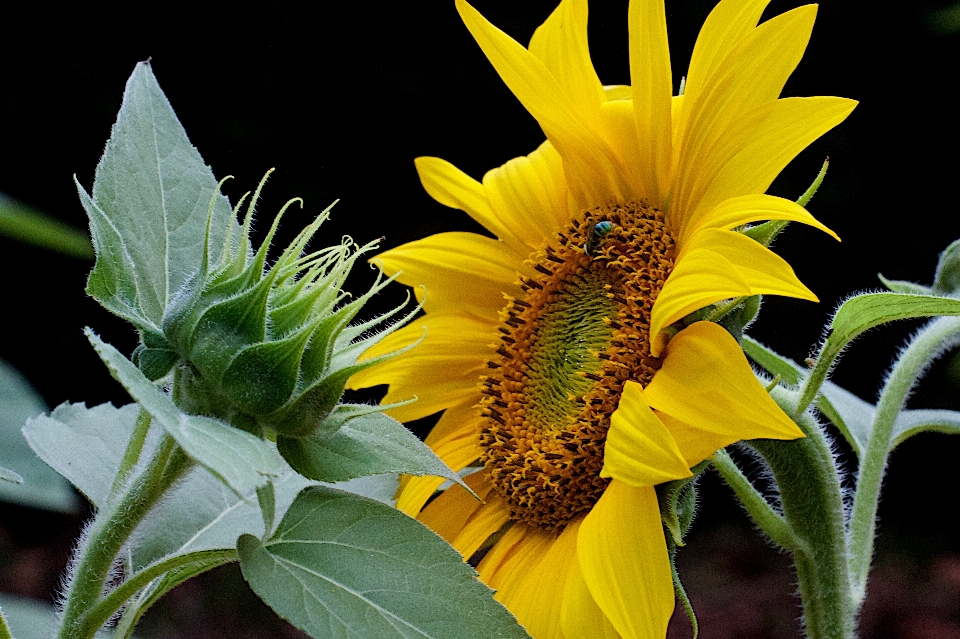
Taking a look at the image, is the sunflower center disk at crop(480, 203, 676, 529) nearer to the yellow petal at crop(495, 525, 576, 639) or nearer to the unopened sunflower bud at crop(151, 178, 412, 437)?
the yellow petal at crop(495, 525, 576, 639)

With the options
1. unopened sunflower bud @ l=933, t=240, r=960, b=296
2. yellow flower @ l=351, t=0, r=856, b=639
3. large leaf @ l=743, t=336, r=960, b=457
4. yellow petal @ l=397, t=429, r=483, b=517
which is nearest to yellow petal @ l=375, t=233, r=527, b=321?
yellow flower @ l=351, t=0, r=856, b=639

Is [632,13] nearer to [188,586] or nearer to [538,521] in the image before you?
[538,521]

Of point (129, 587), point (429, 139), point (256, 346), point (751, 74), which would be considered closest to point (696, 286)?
point (751, 74)

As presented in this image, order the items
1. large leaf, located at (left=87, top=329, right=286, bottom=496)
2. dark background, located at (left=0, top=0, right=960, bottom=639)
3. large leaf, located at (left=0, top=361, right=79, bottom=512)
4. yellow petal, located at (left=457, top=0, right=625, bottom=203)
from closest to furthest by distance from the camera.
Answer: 1. large leaf, located at (left=87, top=329, right=286, bottom=496)
2. yellow petal, located at (left=457, top=0, right=625, bottom=203)
3. large leaf, located at (left=0, top=361, right=79, bottom=512)
4. dark background, located at (left=0, top=0, right=960, bottom=639)

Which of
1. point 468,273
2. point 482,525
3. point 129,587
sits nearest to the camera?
point 129,587

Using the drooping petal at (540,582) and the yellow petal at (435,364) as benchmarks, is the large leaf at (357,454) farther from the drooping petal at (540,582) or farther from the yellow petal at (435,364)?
the yellow petal at (435,364)

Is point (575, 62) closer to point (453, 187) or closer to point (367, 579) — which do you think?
point (453, 187)

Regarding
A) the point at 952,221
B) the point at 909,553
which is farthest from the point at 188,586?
the point at 952,221
